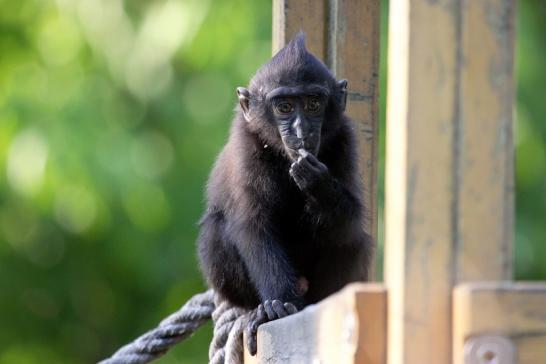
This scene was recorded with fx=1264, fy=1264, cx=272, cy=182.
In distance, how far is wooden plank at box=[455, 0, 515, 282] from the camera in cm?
295

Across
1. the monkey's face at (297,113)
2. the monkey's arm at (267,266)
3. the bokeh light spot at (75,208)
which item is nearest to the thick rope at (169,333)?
the monkey's arm at (267,266)

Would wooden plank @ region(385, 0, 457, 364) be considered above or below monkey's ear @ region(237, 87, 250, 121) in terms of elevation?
below

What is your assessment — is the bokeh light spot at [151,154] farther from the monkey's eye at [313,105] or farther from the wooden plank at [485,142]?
the wooden plank at [485,142]

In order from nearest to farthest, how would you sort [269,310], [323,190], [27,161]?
[269,310] < [323,190] < [27,161]

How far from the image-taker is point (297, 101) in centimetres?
559

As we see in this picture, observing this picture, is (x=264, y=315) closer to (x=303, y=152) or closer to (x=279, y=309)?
(x=279, y=309)

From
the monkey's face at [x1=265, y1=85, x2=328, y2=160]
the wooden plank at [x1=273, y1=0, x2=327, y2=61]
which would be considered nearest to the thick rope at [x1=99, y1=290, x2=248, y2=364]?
the monkey's face at [x1=265, y1=85, x2=328, y2=160]

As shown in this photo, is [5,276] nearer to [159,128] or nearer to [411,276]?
[159,128]

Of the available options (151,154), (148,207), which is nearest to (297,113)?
(148,207)

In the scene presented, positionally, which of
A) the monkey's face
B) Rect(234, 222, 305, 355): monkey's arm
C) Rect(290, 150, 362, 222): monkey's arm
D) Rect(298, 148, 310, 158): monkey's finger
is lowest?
Rect(234, 222, 305, 355): monkey's arm

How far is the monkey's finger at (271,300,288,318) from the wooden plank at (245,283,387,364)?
1097 millimetres

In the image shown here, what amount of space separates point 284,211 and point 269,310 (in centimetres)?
62

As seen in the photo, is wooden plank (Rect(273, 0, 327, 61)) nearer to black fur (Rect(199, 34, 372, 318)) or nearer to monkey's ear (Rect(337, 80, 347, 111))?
black fur (Rect(199, 34, 372, 318))

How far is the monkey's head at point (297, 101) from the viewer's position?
545 cm
